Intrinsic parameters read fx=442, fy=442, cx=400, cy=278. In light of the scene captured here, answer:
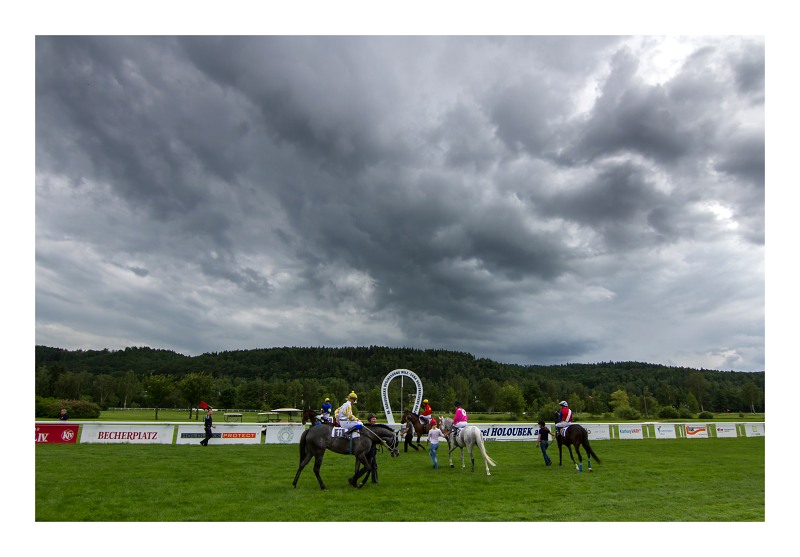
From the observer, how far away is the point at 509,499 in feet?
38.6

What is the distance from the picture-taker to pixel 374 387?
122562mm

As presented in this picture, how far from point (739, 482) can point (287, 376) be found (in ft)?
551

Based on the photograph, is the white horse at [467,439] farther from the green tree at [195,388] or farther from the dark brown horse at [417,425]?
the green tree at [195,388]

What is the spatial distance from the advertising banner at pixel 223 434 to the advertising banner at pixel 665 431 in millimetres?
31435

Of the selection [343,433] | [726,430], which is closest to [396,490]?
[343,433]

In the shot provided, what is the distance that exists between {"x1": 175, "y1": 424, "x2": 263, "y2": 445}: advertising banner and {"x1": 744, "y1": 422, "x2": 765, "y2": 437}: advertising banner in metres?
40.9

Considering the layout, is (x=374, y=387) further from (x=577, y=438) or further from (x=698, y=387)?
(x=577, y=438)

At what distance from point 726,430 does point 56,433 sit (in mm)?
50809

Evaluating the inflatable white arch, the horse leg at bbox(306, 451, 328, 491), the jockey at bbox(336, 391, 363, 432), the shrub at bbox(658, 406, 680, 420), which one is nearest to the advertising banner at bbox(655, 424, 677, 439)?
the inflatable white arch

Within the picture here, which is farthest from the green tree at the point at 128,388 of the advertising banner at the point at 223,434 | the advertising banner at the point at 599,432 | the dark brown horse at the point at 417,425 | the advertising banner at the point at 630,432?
the advertising banner at the point at 630,432

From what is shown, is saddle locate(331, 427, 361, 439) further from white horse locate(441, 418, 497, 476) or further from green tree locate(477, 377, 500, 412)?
green tree locate(477, 377, 500, 412)

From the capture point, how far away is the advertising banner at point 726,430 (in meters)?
38.2

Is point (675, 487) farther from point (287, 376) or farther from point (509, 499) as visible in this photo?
point (287, 376)

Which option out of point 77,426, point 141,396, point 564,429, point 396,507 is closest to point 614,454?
point 564,429
